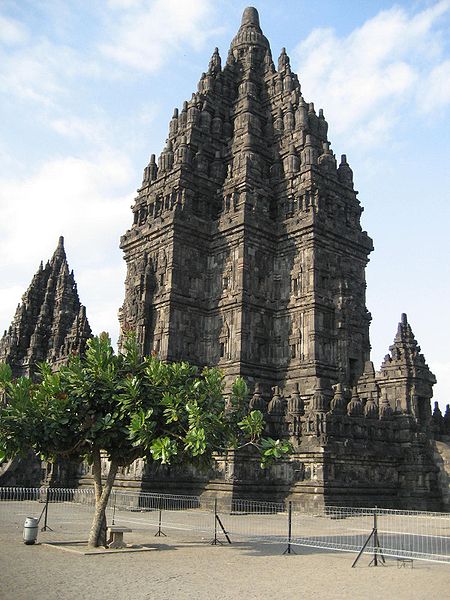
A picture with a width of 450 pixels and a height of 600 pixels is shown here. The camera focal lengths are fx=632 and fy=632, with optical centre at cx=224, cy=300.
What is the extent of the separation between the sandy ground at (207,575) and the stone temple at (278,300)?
16.5 metres

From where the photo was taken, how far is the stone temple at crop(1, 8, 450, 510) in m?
35.0

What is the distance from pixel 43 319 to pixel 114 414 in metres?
49.0

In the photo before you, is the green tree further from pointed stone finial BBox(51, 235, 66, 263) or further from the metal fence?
pointed stone finial BBox(51, 235, 66, 263)

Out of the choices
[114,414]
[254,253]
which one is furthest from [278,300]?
[114,414]

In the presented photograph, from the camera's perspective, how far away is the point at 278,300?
147 ft

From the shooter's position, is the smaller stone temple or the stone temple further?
the smaller stone temple

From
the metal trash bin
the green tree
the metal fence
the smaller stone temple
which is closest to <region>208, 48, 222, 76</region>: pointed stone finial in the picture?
the smaller stone temple

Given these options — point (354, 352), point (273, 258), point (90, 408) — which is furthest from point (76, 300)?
point (90, 408)

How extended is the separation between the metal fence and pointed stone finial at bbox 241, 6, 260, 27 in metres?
44.9

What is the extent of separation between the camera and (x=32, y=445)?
18359 millimetres

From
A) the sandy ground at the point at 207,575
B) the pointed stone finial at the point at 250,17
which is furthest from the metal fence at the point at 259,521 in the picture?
the pointed stone finial at the point at 250,17

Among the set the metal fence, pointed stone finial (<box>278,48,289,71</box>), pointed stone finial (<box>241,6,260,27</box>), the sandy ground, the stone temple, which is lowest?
the sandy ground

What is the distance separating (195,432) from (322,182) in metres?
32.5

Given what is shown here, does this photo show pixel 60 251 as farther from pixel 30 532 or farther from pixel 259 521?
pixel 30 532
